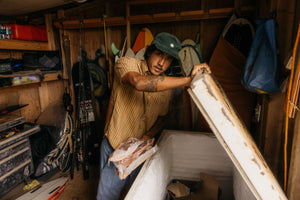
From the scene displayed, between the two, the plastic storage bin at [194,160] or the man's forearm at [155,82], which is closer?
the man's forearm at [155,82]

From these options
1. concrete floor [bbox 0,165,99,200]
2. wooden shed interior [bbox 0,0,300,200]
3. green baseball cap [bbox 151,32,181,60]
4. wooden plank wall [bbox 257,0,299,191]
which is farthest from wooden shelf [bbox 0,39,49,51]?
wooden plank wall [bbox 257,0,299,191]

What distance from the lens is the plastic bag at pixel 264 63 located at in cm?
106

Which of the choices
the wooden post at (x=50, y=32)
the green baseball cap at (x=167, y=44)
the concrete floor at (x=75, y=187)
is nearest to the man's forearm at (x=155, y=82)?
the green baseball cap at (x=167, y=44)

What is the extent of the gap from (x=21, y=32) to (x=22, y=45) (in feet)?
0.49

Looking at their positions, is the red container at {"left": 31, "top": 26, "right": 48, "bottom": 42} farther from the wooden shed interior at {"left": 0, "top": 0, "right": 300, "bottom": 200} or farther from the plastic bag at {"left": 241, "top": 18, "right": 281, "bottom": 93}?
the plastic bag at {"left": 241, "top": 18, "right": 281, "bottom": 93}

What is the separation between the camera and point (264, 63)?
1093 millimetres

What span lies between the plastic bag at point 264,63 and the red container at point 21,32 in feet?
7.90

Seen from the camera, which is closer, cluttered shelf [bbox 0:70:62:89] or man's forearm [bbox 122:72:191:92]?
man's forearm [bbox 122:72:191:92]

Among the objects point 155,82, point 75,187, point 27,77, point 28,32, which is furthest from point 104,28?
point 75,187

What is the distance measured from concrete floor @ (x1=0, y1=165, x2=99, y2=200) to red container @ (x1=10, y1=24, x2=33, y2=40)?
1781 millimetres

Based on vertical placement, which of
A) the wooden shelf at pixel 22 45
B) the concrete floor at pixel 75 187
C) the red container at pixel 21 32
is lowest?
the concrete floor at pixel 75 187

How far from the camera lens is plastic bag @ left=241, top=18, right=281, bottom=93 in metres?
1.06

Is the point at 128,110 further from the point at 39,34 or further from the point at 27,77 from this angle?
the point at 39,34

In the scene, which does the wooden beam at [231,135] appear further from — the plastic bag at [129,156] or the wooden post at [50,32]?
the wooden post at [50,32]
